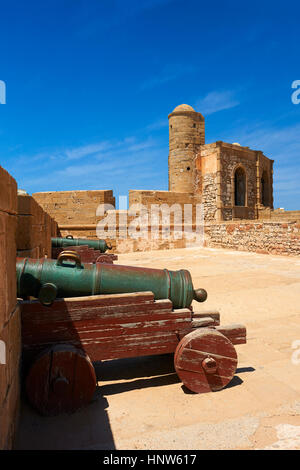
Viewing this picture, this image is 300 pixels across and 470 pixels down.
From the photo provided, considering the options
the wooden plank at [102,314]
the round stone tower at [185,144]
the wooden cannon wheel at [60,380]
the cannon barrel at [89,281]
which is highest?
the round stone tower at [185,144]

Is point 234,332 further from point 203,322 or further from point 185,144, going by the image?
point 185,144

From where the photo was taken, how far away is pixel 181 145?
2044 cm

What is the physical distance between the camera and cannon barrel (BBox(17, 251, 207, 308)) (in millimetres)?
2182

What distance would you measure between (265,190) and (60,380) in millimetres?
24099

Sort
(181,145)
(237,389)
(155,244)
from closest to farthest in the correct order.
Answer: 1. (237,389)
2. (155,244)
3. (181,145)

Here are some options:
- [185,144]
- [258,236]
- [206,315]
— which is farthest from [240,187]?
[206,315]

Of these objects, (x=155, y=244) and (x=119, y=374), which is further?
(x=155, y=244)

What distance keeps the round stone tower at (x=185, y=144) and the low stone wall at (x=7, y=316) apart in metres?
18.9

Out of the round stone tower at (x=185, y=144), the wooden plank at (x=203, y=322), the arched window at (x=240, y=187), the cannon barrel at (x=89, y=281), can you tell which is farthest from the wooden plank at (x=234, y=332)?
the arched window at (x=240, y=187)

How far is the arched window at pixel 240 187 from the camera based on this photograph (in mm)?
20875

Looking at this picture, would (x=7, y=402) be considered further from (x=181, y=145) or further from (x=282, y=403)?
(x=181, y=145)

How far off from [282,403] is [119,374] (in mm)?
1249

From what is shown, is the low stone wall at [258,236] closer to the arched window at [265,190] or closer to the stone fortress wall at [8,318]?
the arched window at [265,190]
